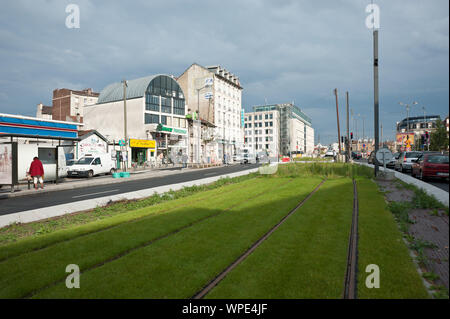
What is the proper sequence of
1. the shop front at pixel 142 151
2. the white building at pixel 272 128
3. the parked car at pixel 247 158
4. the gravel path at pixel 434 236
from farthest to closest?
the white building at pixel 272 128 < the parked car at pixel 247 158 < the shop front at pixel 142 151 < the gravel path at pixel 434 236

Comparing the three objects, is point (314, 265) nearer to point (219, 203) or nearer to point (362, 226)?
point (362, 226)

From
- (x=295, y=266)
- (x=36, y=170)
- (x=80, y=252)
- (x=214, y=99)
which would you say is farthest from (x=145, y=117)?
(x=295, y=266)

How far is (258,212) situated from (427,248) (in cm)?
405

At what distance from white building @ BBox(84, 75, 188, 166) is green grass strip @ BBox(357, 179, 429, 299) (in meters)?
38.9

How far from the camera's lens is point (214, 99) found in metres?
66.3

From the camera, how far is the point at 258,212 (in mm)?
8062

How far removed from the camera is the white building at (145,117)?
4556 centimetres

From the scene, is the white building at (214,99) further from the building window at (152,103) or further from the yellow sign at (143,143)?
the yellow sign at (143,143)

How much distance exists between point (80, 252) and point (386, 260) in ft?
15.6

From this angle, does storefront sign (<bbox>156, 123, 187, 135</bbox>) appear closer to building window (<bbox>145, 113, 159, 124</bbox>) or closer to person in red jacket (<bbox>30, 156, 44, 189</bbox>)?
building window (<bbox>145, 113, 159, 124</bbox>)

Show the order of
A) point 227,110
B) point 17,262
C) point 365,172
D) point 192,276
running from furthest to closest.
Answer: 1. point 227,110
2. point 365,172
3. point 17,262
4. point 192,276

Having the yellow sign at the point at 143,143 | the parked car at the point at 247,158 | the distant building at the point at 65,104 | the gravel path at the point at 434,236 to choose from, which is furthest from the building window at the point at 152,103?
the gravel path at the point at 434,236

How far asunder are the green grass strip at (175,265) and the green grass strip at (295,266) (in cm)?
36
